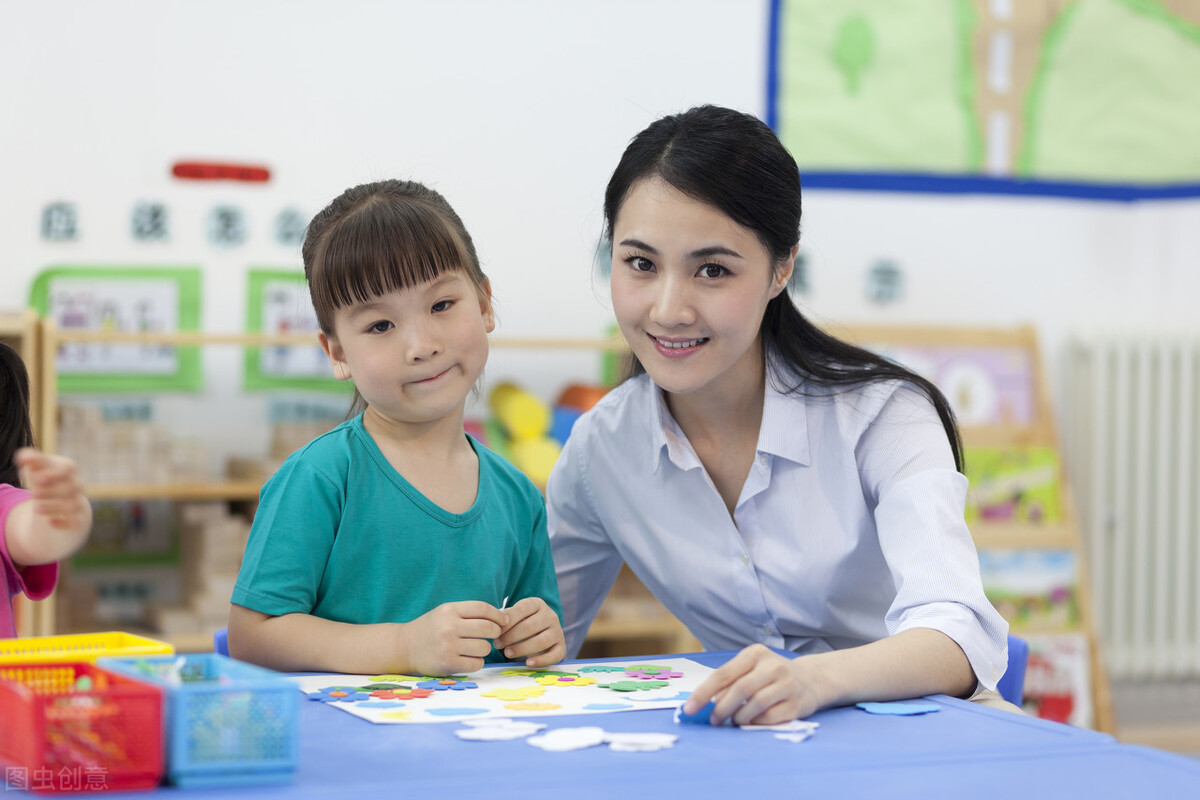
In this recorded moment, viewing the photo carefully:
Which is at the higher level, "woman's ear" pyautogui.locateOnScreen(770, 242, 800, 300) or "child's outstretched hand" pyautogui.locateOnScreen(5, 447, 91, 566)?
"woman's ear" pyautogui.locateOnScreen(770, 242, 800, 300)

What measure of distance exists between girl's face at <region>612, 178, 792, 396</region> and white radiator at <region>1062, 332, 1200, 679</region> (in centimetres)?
259

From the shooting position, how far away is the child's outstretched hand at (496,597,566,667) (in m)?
1.18

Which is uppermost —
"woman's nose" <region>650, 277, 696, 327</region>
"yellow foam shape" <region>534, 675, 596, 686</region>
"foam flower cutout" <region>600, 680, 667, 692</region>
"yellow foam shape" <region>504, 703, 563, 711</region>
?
"woman's nose" <region>650, 277, 696, 327</region>

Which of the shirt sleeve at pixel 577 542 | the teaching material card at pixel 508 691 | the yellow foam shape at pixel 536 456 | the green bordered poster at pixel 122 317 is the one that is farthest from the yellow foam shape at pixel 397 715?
the green bordered poster at pixel 122 317

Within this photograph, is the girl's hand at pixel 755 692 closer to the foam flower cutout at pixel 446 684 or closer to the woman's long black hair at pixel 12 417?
the foam flower cutout at pixel 446 684

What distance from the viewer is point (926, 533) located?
1218 millimetres

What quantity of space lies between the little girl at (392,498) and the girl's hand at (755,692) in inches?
9.9

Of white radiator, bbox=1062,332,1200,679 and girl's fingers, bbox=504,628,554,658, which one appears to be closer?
girl's fingers, bbox=504,628,554,658

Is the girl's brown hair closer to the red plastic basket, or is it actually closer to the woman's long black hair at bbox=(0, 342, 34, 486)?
the woman's long black hair at bbox=(0, 342, 34, 486)

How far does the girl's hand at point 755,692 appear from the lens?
3.07ft

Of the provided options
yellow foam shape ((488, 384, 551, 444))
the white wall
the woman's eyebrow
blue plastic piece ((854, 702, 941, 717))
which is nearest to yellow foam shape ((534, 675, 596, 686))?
blue plastic piece ((854, 702, 941, 717))

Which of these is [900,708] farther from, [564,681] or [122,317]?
[122,317]

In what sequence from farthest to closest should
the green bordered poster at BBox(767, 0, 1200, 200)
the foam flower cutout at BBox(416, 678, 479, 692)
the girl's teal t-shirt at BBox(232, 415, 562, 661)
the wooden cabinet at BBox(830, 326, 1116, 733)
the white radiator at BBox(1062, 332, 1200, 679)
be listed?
the white radiator at BBox(1062, 332, 1200, 679) < the green bordered poster at BBox(767, 0, 1200, 200) < the wooden cabinet at BBox(830, 326, 1116, 733) < the girl's teal t-shirt at BBox(232, 415, 562, 661) < the foam flower cutout at BBox(416, 678, 479, 692)

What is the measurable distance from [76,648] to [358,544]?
32 centimetres
